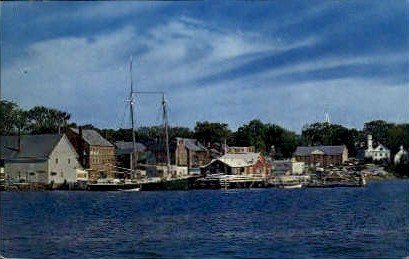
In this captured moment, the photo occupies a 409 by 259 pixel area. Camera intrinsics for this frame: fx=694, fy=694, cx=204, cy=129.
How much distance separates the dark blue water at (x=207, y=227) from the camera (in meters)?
6.88

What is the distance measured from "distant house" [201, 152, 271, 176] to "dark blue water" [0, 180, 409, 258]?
66 centimetres

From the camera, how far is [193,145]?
24.9 ft

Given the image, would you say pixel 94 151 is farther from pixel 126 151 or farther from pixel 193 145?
pixel 193 145

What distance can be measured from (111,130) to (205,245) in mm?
1541

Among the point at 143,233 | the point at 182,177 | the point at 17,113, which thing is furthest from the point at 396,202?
the point at 17,113

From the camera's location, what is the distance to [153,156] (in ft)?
30.3

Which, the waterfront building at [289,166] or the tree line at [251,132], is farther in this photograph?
the waterfront building at [289,166]

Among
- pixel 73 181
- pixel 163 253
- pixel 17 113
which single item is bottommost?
pixel 163 253

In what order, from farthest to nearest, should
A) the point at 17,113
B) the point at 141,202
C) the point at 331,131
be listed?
the point at 141,202 < the point at 17,113 < the point at 331,131

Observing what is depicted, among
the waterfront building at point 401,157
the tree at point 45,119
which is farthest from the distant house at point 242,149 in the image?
the tree at point 45,119

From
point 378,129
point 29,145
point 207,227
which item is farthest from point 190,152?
point 378,129

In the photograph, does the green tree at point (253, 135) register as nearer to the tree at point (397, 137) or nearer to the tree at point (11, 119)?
the tree at point (397, 137)

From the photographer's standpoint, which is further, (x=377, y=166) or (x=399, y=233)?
(x=399, y=233)

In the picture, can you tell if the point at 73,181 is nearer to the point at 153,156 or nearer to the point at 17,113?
the point at 153,156
